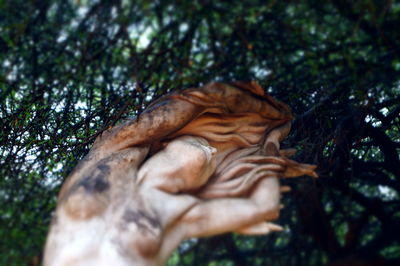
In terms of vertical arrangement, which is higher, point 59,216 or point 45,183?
point 45,183

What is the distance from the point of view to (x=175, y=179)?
320cm

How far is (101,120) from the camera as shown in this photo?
4.51 meters

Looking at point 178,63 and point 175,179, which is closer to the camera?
point 175,179

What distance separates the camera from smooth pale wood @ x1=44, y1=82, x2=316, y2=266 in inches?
110

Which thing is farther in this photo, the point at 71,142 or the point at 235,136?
the point at 71,142

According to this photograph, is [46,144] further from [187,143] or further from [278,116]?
[278,116]

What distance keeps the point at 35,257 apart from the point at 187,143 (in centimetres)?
254

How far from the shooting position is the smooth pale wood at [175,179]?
2.79 m

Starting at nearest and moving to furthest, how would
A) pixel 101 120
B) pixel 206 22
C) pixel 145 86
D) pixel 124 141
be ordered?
pixel 206 22 → pixel 124 141 → pixel 145 86 → pixel 101 120

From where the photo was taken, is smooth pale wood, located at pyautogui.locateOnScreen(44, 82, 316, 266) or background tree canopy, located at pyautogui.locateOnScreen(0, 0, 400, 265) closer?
smooth pale wood, located at pyautogui.locateOnScreen(44, 82, 316, 266)

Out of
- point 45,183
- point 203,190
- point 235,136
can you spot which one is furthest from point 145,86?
point 45,183

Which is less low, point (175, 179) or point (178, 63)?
point (178, 63)

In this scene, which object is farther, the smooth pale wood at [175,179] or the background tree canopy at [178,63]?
the background tree canopy at [178,63]

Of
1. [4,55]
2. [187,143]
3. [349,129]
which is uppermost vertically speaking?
[4,55]
